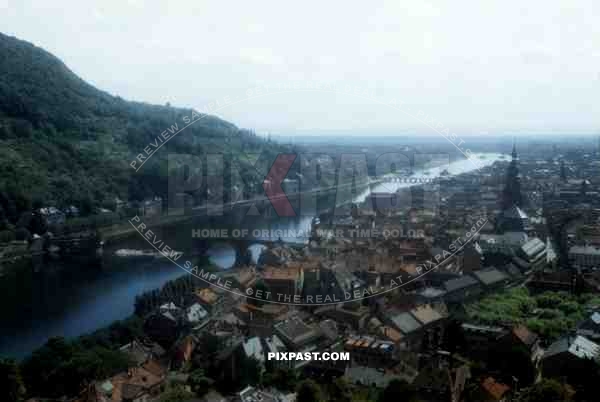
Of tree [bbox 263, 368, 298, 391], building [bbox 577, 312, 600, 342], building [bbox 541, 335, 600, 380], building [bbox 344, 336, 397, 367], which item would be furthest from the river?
building [bbox 577, 312, 600, 342]

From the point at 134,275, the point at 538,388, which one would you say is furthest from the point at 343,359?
the point at 134,275

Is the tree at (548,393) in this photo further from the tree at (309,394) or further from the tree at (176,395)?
the tree at (176,395)

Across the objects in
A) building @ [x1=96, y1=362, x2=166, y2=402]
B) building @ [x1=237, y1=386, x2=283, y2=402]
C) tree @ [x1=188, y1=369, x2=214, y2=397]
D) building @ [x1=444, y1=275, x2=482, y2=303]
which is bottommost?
building @ [x1=96, y1=362, x2=166, y2=402]

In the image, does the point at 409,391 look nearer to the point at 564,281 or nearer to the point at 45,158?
the point at 564,281

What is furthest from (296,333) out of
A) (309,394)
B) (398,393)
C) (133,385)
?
(398,393)

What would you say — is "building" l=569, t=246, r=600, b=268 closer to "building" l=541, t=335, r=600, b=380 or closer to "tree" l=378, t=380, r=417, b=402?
"building" l=541, t=335, r=600, b=380

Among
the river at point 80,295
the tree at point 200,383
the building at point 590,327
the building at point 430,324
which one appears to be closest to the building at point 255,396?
the tree at point 200,383
